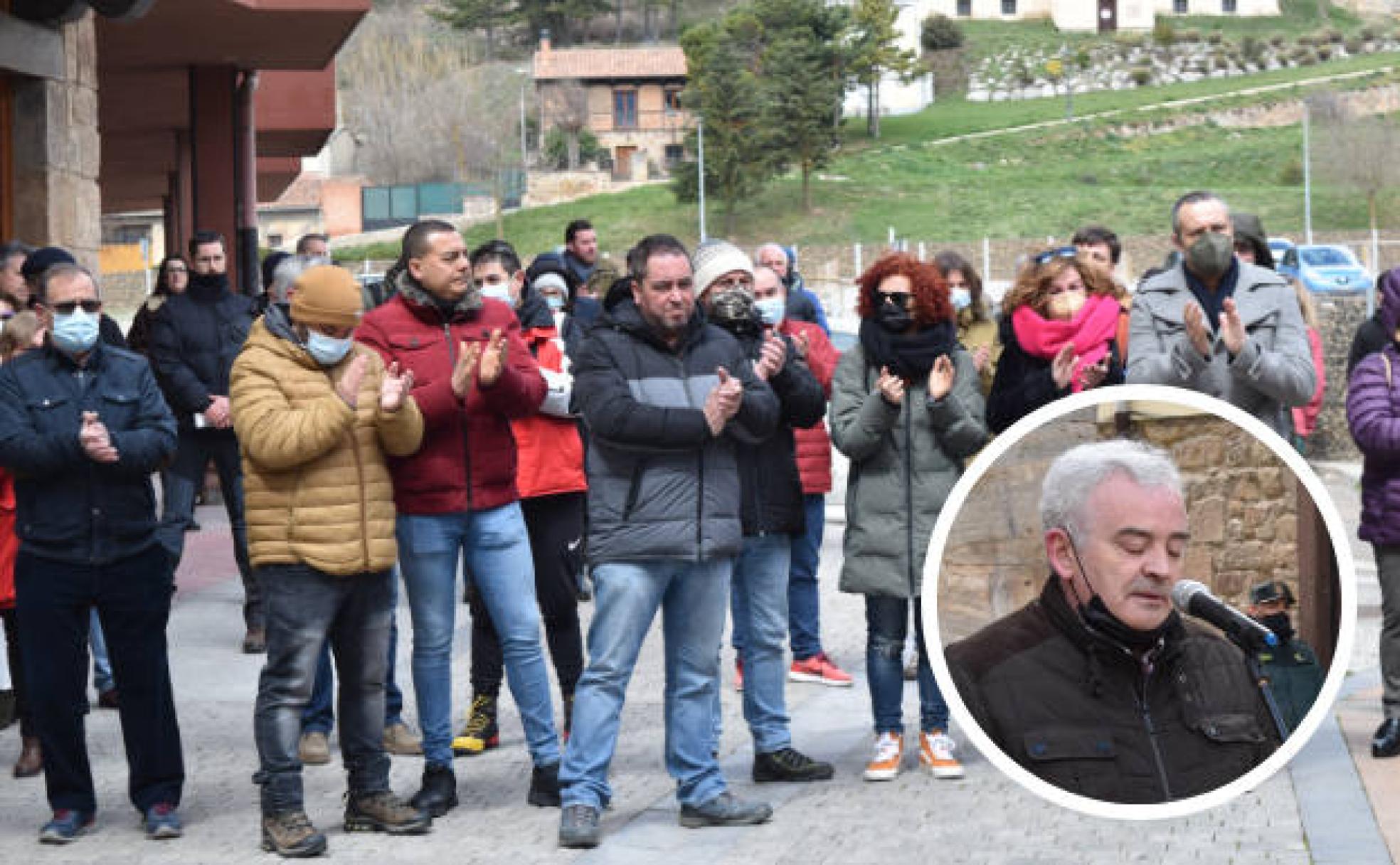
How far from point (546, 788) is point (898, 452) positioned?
171 centimetres

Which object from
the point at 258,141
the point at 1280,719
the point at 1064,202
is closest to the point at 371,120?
the point at 1064,202

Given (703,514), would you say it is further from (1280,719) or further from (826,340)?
(1280,719)

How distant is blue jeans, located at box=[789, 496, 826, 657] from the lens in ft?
33.7

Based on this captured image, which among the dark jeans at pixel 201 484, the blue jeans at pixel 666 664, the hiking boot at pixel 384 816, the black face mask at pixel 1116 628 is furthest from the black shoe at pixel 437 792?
the black face mask at pixel 1116 628

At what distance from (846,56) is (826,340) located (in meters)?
90.3

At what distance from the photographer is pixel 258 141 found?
32500 millimetres

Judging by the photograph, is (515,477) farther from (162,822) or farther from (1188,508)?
(1188,508)

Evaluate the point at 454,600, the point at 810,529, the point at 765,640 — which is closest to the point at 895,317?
the point at 765,640

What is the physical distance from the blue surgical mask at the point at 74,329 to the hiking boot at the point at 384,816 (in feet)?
5.54

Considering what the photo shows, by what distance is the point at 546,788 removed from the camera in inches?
310

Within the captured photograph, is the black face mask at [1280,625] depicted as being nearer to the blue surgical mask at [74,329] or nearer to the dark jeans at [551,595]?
the blue surgical mask at [74,329]

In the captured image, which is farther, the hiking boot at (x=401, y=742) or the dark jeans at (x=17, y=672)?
the hiking boot at (x=401, y=742)

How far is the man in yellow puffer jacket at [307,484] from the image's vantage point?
709 cm

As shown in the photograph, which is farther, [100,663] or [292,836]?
[100,663]
